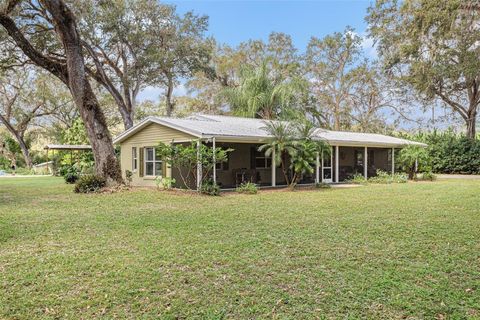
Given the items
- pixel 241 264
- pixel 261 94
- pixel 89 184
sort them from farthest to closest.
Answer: pixel 261 94 < pixel 89 184 < pixel 241 264

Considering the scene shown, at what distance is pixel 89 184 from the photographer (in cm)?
1361

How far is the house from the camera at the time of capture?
14.3m

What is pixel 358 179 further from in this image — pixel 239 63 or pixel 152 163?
pixel 239 63

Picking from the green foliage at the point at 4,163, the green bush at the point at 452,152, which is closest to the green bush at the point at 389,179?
the green bush at the point at 452,152

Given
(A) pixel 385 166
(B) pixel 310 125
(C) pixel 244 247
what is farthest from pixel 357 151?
(C) pixel 244 247

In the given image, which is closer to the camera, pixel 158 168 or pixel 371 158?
pixel 158 168

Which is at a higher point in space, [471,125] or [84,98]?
[471,125]

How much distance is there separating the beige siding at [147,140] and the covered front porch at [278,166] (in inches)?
49.8

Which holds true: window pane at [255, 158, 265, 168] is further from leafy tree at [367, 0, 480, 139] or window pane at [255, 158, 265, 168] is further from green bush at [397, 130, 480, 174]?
green bush at [397, 130, 480, 174]

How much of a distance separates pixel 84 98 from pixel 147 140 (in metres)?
3.39

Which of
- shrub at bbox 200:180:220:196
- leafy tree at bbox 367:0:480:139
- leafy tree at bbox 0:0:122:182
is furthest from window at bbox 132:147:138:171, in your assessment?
leafy tree at bbox 367:0:480:139

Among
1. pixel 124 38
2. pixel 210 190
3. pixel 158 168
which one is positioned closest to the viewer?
pixel 210 190

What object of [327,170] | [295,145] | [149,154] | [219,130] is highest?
[219,130]

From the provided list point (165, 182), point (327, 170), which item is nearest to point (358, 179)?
point (327, 170)
